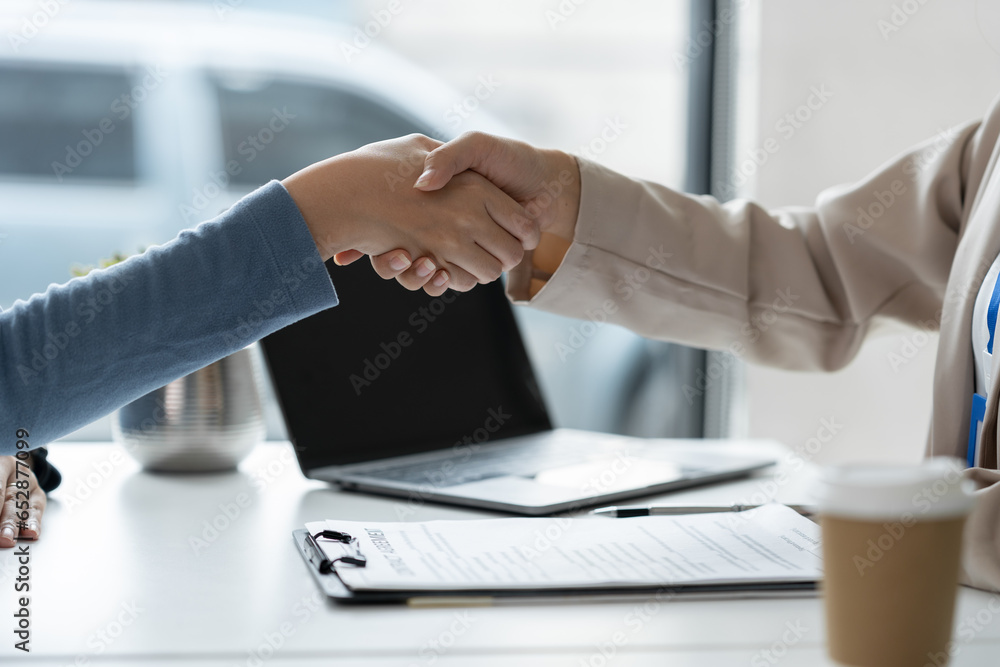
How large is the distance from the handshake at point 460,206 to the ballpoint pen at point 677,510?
1.00ft

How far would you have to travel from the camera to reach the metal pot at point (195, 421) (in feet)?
3.03

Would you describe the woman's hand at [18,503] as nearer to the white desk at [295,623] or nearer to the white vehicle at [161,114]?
the white desk at [295,623]

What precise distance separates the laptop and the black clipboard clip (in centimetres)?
18

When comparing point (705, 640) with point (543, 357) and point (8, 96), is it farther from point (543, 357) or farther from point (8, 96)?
point (8, 96)

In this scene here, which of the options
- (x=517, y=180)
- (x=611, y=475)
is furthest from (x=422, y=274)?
(x=611, y=475)

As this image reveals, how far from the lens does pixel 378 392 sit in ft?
3.19

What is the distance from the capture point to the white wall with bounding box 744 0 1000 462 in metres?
1.30

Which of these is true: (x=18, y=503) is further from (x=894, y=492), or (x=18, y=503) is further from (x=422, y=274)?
(x=894, y=492)

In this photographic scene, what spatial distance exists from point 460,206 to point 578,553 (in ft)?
1.37

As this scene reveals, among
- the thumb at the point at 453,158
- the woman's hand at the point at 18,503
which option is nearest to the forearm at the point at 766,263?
the thumb at the point at 453,158

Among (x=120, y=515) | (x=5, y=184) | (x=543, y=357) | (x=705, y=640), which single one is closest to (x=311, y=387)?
(x=120, y=515)

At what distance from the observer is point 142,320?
1.91 feet

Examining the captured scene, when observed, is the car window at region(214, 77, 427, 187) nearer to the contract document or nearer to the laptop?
the laptop

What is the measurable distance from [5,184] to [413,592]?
2.28 meters
